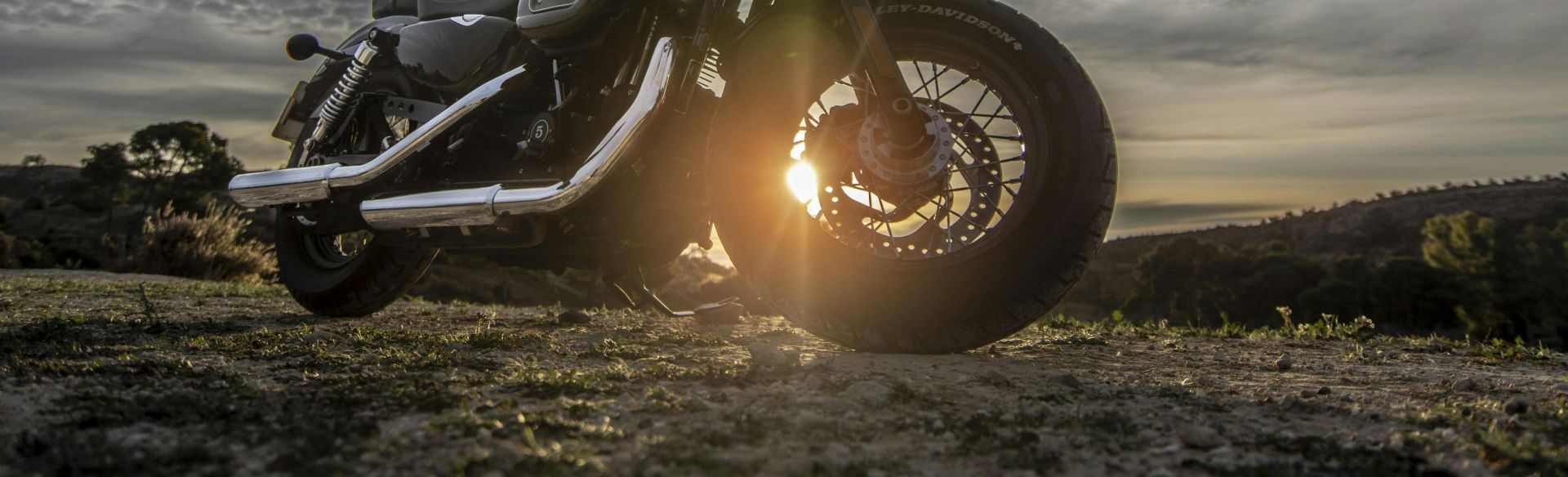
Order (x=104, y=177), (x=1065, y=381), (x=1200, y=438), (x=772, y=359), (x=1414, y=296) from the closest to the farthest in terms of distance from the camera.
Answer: (x=1200, y=438) < (x=1065, y=381) < (x=772, y=359) < (x=1414, y=296) < (x=104, y=177)

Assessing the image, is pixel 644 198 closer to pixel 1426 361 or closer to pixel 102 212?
pixel 1426 361

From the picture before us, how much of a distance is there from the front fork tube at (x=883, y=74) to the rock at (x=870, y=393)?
1.04m

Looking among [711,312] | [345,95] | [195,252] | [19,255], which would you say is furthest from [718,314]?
[19,255]

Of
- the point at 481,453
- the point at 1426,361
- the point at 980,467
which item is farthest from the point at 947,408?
the point at 1426,361

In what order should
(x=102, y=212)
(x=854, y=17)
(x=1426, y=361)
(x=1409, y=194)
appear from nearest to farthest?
(x=854, y=17) < (x=1426, y=361) < (x=102, y=212) < (x=1409, y=194)

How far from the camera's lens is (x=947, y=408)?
230 cm

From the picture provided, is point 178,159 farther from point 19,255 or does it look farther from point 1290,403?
point 1290,403

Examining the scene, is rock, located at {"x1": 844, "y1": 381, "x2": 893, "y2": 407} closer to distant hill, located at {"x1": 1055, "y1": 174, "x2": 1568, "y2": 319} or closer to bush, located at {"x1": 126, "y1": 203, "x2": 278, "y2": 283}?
bush, located at {"x1": 126, "y1": 203, "x2": 278, "y2": 283}

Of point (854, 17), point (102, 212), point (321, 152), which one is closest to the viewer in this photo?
point (854, 17)

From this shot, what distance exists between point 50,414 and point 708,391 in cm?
139

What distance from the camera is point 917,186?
3.26 metres

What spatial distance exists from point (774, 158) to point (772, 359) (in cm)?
78

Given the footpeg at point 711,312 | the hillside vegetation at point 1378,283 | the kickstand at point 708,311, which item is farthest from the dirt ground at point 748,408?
the hillside vegetation at point 1378,283

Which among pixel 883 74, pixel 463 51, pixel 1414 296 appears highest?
pixel 463 51
